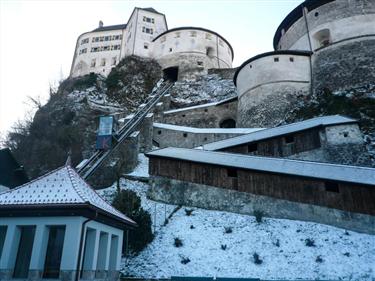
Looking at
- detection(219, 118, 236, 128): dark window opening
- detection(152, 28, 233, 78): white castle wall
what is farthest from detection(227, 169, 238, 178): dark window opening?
detection(152, 28, 233, 78): white castle wall

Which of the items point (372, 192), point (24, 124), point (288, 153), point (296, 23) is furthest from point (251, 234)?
point (24, 124)

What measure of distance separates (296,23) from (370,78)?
11131 millimetres

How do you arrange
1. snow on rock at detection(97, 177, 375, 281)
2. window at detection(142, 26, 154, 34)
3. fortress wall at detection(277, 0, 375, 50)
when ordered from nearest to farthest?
snow on rock at detection(97, 177, 375, 281), fortress wall at detection(277, 0, 375, 50), window at detection(142, 26, 154, 34)

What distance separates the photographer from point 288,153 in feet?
63.3

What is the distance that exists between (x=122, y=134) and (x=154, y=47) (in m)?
25.6

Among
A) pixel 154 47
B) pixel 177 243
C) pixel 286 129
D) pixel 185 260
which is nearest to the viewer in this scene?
pixel 185 260

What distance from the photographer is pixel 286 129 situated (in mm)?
19828

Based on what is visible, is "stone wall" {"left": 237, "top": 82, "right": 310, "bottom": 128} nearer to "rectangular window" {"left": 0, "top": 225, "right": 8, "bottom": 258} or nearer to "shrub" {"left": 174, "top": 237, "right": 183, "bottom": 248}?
"shrub" {"left": 174, "top": 237, "right": 183, "bottom": 248}

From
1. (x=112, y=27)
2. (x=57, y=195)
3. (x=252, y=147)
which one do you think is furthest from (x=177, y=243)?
(x=112, y=27)

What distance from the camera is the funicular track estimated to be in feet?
63.5

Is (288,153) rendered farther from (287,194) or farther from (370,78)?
(370,78)

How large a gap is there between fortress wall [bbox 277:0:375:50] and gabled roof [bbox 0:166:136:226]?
2677 centimetres

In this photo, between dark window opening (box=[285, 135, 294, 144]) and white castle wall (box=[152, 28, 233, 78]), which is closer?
dark window opening (box=[285, 135, 294, 144])

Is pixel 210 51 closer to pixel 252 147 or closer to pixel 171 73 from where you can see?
pixel 171 73
